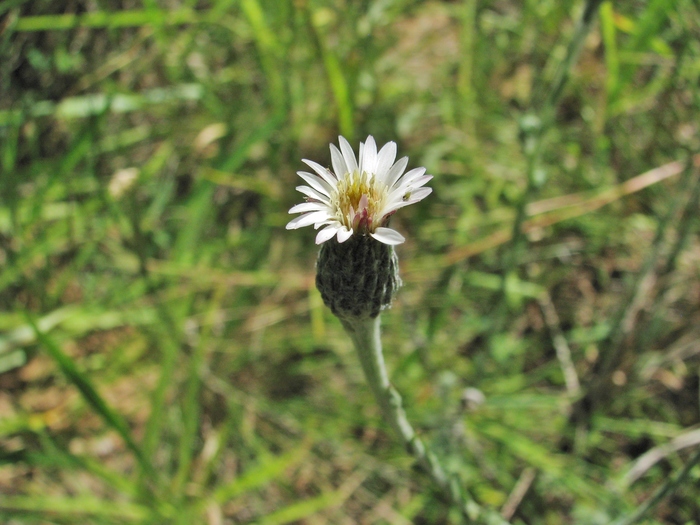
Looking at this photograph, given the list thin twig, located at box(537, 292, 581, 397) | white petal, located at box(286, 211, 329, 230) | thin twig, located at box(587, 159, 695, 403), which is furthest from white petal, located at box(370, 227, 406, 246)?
thin twig, located at box(537, 292, 581, 397)

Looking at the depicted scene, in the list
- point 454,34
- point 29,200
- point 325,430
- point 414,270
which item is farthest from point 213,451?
point 454,34

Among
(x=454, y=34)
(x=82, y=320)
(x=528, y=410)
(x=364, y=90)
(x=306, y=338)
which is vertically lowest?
(x=528, y=410)

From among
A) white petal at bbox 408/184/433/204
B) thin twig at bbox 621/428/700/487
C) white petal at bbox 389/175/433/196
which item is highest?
white petal at bbox 389/175/433/196

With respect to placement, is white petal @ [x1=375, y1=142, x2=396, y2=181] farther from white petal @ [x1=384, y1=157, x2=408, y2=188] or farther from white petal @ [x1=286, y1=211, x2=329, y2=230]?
white petal @ [x1=286, y1=211, x2=329, y2=230]

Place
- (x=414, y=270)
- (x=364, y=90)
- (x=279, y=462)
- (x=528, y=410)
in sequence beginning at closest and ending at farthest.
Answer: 1. (x=279, y=462)
2. (x=528, y=410)
3. (x=414, y=270)
4. (x=364, y=90)

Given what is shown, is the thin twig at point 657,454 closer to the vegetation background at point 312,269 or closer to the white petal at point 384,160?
the vegetation background at point 312,269

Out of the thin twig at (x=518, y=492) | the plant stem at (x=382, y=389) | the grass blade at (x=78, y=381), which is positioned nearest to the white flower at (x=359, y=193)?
the plant stem at (x=382, y=389)

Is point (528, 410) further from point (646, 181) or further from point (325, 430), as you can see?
point (646, 181)
